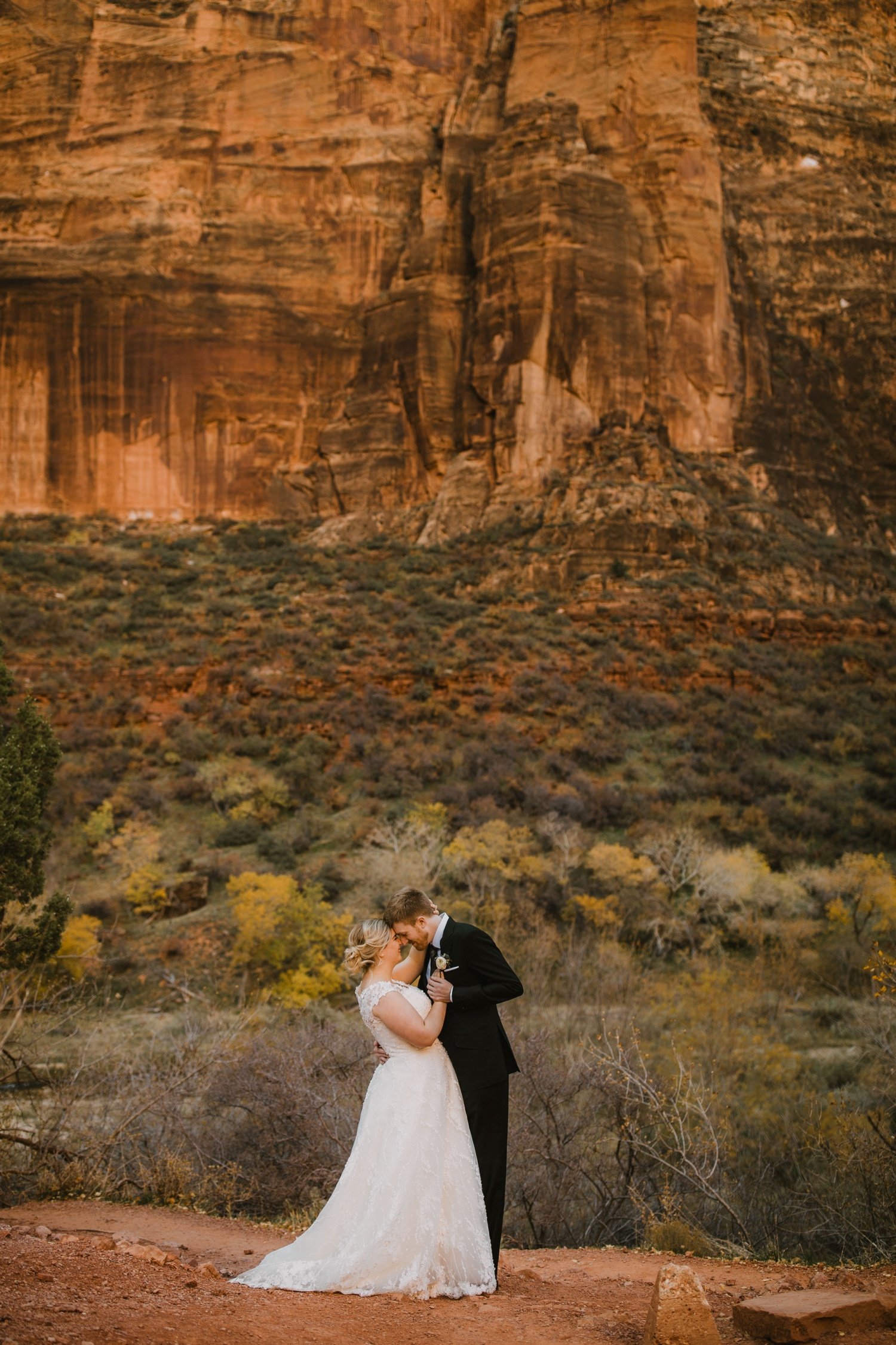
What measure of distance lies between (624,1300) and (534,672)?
24007mm

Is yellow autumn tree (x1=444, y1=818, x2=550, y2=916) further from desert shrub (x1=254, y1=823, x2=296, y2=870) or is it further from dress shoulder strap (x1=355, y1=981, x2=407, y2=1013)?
dress shoulder strap (x1=355, y1=981, x2=407, y2=1013)

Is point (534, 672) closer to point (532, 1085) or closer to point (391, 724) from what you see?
point (391, 724)

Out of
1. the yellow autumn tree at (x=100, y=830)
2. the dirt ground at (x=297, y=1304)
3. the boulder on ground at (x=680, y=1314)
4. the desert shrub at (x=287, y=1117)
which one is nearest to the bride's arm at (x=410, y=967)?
the dirt ground at (x=297, y=1304)

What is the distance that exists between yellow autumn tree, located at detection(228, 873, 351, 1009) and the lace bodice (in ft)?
34.1

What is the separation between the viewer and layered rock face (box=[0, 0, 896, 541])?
3919 centimetres

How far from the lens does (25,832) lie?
10805mm

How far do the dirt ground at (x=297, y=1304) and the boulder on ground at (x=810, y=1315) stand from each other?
62 millimetres

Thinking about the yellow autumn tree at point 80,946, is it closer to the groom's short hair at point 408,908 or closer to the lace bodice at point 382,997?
the lace bodice at point 382,997

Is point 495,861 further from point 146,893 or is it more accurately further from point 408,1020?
point 408,1020

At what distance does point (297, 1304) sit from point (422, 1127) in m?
0.76

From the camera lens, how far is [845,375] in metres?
48.2

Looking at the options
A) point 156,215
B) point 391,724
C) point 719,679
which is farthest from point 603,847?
point 156,215

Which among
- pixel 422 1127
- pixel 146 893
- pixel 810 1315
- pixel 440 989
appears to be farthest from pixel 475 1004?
pixel 146 893

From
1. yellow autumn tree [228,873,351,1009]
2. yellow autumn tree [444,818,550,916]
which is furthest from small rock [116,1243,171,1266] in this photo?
yellow autumn tree [444,818,550,916]
